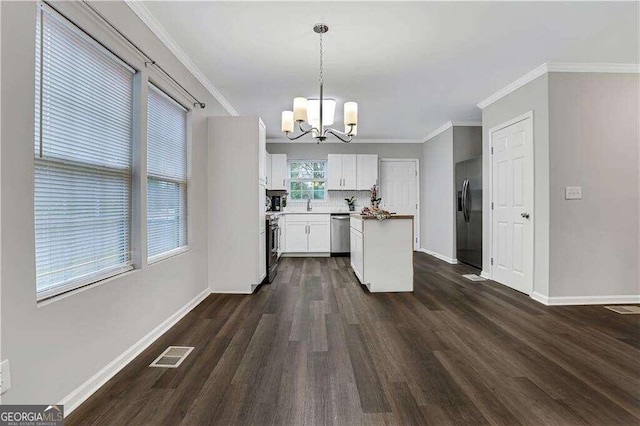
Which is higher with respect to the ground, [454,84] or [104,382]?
[454,84]

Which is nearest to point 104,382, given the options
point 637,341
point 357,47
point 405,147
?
point 357,47

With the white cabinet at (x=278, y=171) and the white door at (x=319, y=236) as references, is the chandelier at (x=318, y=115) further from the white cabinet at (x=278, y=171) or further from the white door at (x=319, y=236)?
the white cabinet at (x=278, y=171)

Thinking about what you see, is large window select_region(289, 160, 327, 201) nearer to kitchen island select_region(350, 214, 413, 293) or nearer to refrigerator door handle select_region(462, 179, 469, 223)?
refrigerator door handle select_region(462, 179, 469, 223)

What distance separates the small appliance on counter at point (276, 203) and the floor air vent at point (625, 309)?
5315 mm

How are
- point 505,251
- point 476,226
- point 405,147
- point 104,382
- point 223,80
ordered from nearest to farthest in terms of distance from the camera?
point 104,382, point 223,80, point 505,251, point 476,226, point 405,147

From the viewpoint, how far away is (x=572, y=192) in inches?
135

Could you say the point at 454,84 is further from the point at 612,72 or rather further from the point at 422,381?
the point at 422,381

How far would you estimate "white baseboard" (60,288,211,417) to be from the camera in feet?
5.42

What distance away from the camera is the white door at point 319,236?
6.62 metres

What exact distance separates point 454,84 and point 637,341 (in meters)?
3.06

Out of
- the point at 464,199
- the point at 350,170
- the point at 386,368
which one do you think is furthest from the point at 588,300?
the point at 350,170

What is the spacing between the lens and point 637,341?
2.47m

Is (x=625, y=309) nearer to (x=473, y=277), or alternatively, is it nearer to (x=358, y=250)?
(x=473, y=277)

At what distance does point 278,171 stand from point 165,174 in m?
4.19
